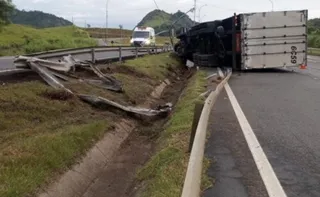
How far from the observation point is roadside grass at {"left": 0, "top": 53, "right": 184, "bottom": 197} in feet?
20.4

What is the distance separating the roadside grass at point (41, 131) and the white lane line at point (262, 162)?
2738 mm

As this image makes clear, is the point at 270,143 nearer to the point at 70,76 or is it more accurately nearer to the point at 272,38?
the point at 70,76

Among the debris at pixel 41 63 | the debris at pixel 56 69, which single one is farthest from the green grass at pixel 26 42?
the debris at pixel 41 63

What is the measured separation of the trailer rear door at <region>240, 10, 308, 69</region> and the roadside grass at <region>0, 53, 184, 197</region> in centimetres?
1054

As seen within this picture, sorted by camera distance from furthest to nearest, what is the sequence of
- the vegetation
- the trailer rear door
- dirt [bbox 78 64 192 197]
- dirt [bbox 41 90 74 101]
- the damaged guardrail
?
the vegetation → the trailer rear door → the damaged guardrail → dirt [bbox 41 90 74 101] → dirt [bbox 78 64 192 197]

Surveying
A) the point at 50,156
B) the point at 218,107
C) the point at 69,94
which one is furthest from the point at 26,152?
the point at 218,107

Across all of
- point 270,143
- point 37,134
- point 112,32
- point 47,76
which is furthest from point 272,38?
point 112,32

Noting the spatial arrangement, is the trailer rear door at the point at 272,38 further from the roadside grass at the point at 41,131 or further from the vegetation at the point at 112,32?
the vegetation at the point at 112,32

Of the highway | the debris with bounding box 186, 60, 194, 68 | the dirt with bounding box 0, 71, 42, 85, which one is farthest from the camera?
the debris with bounding box 186, 60, 194, 68

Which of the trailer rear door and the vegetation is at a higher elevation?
the vegetation

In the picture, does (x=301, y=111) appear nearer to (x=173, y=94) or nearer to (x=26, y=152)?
(x=26, y=152)

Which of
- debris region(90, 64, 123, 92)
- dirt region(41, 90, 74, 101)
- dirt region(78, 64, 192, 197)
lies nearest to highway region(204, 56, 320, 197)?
dirt region(78, 64, 192, 197)

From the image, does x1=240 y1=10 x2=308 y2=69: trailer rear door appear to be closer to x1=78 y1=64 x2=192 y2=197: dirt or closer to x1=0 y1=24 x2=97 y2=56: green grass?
x1=78 y1=64 x2=192 y2=197: dirt

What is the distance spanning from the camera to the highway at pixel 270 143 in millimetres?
5562
